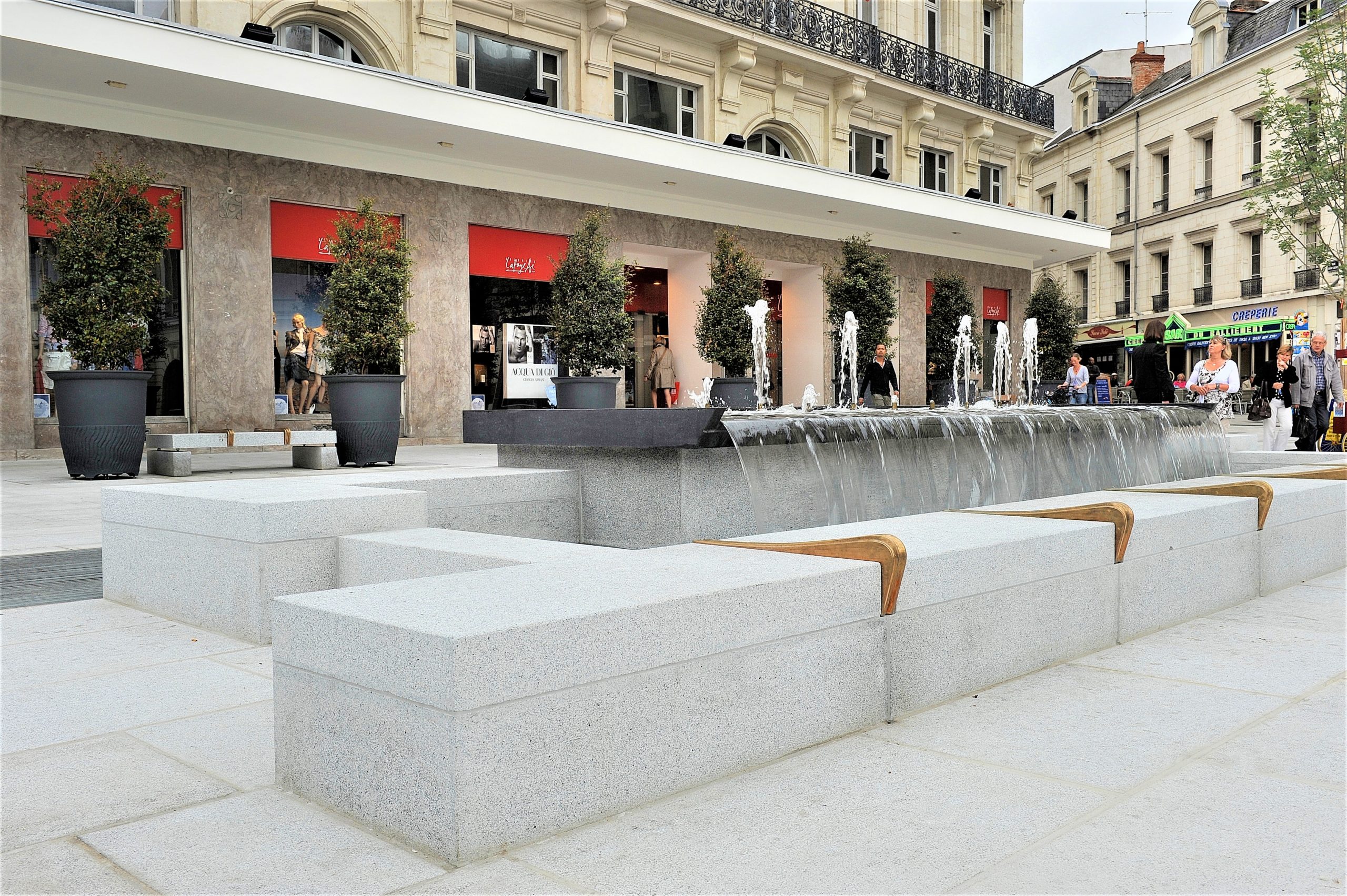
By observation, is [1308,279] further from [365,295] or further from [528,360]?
[365,295]

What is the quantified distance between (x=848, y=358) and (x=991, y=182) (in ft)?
33.9

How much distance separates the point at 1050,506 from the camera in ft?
15.8

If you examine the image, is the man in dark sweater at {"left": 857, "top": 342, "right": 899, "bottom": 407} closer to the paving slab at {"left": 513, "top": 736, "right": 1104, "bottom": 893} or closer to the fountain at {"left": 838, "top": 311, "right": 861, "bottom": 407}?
the fountain at {"left": 838, "top": 311, "right": 861, "bottom": 407}

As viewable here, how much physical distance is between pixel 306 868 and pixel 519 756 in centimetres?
50

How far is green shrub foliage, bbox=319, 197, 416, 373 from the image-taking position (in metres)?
12.7

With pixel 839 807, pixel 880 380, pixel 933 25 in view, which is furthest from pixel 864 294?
pixel 839 807

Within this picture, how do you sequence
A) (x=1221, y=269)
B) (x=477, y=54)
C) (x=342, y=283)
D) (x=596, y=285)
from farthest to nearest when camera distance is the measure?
(x=1221, y=269) < (x=477, y=54) < (x=596, y=285) < (x=342, y=283)

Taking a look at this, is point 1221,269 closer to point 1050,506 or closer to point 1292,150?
point 1292,150

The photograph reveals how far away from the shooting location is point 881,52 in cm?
2600

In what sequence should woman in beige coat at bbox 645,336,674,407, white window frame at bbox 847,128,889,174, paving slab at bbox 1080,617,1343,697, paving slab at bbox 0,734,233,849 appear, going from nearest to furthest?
paving slab at bbox 0,734,233,849 < paving slab at bbox 1080,617,1343,697 < woman in beige coat at bbox 645,336,674,407 < white window frame at bbox 847,128,889,174

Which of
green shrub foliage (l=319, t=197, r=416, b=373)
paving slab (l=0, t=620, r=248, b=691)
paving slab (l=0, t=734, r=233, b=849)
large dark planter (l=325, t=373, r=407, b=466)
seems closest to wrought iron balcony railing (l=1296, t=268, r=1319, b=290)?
green shrub foliage (l=319, t=197, r=416, b=373)

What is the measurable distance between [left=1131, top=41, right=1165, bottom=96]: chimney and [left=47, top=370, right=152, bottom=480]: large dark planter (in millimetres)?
45775

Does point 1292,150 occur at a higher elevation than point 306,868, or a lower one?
higher

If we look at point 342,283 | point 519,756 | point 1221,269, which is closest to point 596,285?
point 342,283
